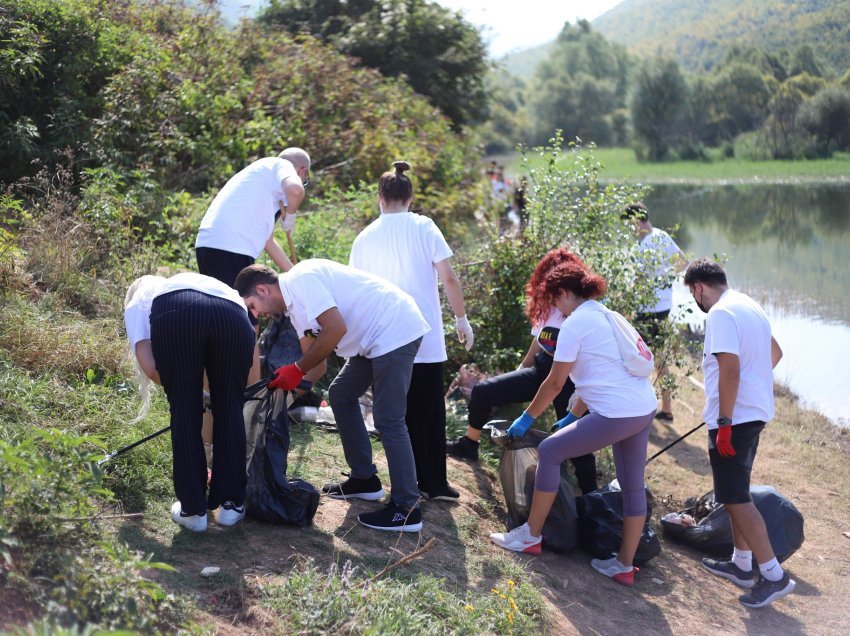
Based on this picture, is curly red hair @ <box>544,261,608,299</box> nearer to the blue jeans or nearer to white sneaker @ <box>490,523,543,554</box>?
the blue jeans

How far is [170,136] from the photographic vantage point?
9430 mm

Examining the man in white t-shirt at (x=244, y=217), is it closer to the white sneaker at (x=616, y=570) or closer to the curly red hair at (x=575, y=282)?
the curly red hair at (x=575, y=282)

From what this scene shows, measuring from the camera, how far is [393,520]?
4.61 metres

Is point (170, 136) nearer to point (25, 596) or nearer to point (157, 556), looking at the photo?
point (157, 556)

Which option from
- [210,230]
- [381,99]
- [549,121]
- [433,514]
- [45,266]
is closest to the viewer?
[433,514]

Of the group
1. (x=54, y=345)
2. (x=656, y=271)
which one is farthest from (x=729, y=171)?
(x=54, y=345)

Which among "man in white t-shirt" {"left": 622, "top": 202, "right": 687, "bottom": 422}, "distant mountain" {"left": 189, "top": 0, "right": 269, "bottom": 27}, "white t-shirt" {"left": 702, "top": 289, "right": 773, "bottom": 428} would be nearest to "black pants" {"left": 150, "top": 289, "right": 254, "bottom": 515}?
"white t-shirt" {"left": 702, "top": 289, "right": 773, "bottom": 428}

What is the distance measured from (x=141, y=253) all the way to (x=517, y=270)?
10.4 feet

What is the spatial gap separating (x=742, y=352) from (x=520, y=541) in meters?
1.60

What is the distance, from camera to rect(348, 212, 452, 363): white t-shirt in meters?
5.06

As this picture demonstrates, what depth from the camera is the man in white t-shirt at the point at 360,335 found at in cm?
429

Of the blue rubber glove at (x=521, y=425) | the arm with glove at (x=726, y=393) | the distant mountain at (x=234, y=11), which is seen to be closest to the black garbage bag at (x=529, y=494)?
the blue rubber glove at (x=521, y=425)

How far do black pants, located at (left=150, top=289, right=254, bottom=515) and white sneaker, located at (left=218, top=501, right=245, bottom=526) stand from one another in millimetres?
80

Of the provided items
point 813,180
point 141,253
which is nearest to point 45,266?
point 141,253
